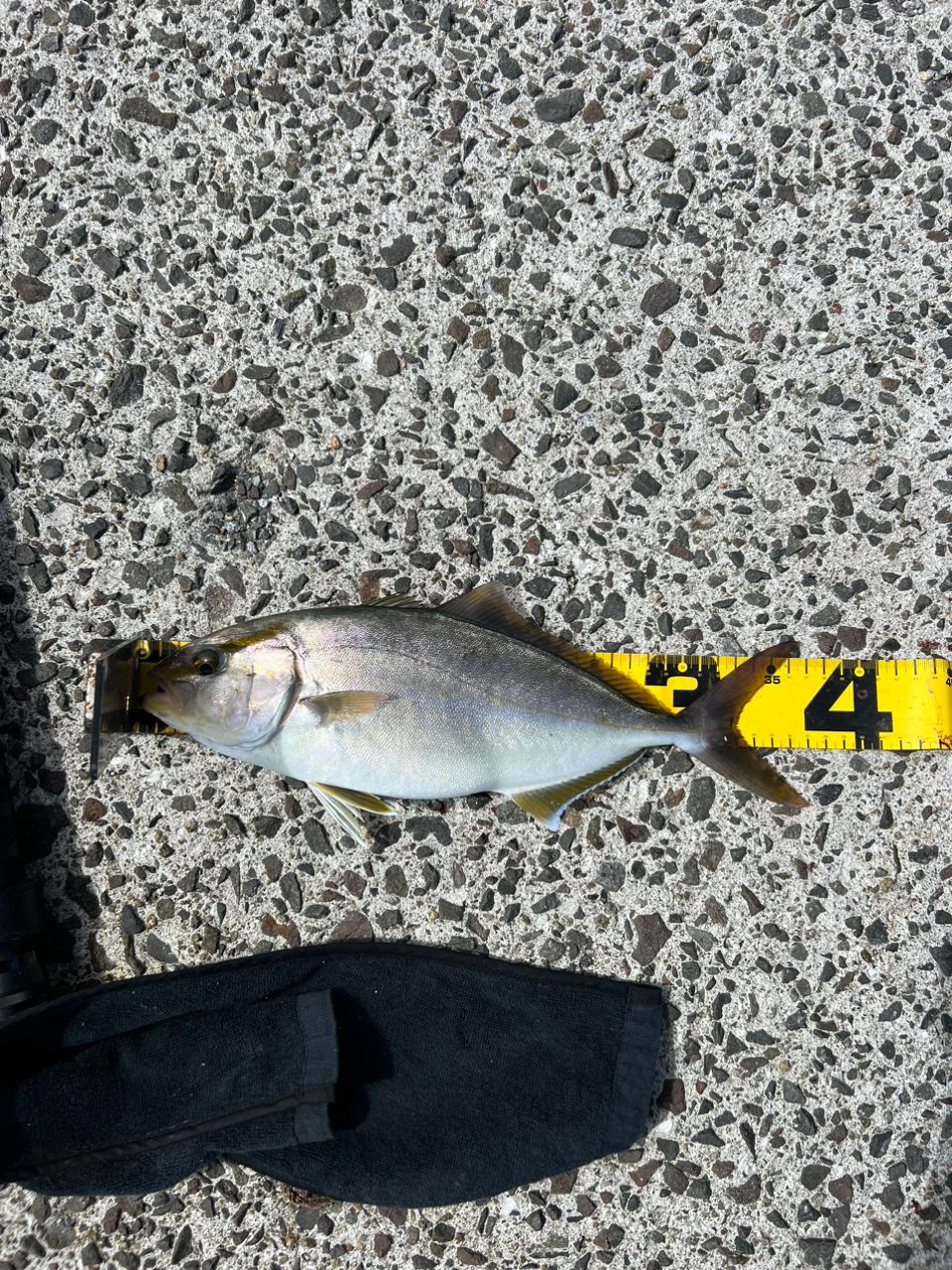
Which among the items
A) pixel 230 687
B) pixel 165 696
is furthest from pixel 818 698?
pixel 165 696

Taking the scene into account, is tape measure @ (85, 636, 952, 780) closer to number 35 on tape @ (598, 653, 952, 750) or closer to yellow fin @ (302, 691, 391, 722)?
number 35 on tape @ (598, 653, 952, 750)

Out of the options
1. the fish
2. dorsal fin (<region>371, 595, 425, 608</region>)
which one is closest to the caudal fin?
the fish

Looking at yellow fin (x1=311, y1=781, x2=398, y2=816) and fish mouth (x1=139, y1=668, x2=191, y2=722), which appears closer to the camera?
fish mouth (x1=139, y1=668, x2=191, y2=722)

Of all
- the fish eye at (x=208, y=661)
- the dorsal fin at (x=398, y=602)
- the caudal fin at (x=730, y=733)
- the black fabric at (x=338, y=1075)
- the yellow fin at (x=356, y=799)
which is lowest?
the black fabric at (x=338, y=1075)

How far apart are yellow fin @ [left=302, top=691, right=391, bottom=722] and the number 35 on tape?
675mm

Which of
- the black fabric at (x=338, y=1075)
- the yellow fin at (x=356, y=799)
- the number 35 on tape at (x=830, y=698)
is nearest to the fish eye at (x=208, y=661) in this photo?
the yellow fin at (x=356, y=799)

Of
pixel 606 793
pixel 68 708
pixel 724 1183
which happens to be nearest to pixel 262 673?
pixel 68 708

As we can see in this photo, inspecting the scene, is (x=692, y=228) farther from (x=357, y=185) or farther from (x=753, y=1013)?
(x=753, y=1013)

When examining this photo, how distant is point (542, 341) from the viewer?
2502 millimetres

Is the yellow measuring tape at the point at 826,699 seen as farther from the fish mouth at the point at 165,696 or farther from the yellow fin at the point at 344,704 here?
the yellow fin at the point at 344,704

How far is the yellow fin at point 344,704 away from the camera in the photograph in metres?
2.21

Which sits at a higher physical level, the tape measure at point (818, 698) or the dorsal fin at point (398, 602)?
the dorsal fin at point (398, 602)

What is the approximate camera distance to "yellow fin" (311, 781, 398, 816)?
2301 mm

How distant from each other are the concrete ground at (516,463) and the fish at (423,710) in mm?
143
